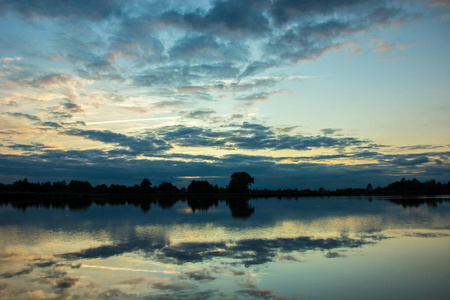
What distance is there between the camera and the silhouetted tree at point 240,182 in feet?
408

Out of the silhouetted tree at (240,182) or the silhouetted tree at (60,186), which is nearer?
the silhouetted tree at (240,182)

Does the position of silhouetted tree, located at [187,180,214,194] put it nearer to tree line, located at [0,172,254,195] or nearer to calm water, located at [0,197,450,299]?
tree line, located at [0,172,254,195]

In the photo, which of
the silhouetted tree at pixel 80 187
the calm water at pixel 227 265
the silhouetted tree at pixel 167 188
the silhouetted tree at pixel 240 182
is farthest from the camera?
the silhouetted tree at pixel 167 188

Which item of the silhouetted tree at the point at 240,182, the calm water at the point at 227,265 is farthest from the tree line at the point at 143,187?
the calm water at the point at 227,265

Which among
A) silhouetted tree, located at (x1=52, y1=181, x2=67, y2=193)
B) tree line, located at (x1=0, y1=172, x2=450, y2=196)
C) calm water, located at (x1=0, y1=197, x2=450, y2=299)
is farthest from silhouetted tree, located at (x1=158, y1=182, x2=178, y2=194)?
calm water, located at (x1=0, y1=197, x2=450, y2=299)

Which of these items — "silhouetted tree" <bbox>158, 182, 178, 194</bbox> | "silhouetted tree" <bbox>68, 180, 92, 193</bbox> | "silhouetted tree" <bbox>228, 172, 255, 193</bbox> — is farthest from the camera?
"silhouetted tree" <bbox>158, 182, 178, 194</bbox>

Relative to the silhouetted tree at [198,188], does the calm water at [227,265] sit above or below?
below

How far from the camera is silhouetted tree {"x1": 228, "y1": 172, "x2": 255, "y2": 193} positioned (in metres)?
124

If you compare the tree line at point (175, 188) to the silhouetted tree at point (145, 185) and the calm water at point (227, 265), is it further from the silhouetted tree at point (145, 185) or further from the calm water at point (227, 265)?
the calm water at point (227, 265)

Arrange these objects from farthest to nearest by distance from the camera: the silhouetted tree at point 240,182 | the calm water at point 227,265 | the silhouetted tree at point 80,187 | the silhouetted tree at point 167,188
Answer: the silhouetted tree at point 167,188 < the silhouetted tree at point 80,187 < the silhouetted tree at point 240,182 < the calm water at point 227,265

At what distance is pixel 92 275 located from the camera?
12406mm

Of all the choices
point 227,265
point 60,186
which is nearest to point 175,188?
point 60,186

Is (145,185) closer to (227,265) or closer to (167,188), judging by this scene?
(167,188)

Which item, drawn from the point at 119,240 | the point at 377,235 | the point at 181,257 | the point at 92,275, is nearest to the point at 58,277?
the point at 92,275
